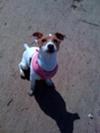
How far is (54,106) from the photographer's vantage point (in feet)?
12.8

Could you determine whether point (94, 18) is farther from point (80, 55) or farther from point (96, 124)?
point (96, 124)

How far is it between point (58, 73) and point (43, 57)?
0.80m

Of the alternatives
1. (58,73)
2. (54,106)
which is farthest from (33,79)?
(58,73)

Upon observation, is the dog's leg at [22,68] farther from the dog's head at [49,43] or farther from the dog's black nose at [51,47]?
the dog's black nose at [51,47]

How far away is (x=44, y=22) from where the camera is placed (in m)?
4.91

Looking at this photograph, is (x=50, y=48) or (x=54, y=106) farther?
(x=54, y=106)

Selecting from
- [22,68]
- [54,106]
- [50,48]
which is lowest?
[54,106]

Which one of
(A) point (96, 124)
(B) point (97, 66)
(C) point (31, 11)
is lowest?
(A) point (96, 124)

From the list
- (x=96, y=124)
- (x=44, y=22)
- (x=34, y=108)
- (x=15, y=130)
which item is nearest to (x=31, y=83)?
(x=34, y=108)

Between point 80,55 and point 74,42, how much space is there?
11.3 inches

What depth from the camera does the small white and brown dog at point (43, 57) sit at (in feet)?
11.0

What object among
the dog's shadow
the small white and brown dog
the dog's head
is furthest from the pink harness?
the dog's shadow

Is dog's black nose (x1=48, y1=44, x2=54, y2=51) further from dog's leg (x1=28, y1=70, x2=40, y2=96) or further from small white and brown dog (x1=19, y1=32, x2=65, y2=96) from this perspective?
dog's leg (x1=28, y1=70, x2=40, y2=96)

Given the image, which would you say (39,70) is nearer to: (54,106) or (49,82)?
(49,82)
